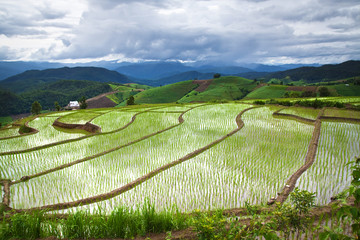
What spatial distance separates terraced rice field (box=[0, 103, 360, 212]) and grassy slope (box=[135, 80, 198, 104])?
247 ft

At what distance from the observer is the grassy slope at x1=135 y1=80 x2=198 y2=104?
89.4 meters

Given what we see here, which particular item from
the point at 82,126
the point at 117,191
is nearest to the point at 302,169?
the point at 117,191

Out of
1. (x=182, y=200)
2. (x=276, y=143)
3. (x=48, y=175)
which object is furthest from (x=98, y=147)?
(x=276, y=143)

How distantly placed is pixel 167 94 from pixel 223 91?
25.6m

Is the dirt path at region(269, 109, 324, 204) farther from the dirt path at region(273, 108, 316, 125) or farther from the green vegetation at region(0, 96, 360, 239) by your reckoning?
the dirt path at region(273, 108, 316, 125)

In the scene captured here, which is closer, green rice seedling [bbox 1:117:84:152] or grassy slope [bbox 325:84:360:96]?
green rice seedling [bbox 1:117:84:152]

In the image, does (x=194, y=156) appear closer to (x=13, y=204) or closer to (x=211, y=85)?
(x=13, y=204)

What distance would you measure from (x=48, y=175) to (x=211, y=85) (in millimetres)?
91121

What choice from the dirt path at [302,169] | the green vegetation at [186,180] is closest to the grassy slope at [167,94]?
the green vegetation at [186,180]

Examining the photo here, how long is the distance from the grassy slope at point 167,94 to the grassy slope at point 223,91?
25.4 feet

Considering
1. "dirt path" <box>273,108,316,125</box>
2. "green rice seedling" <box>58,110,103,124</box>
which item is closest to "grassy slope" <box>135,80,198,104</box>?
"green rice seedling" <box>58,110,103,124</box>

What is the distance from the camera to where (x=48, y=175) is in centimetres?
817

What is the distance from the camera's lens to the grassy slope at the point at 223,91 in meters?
77.6

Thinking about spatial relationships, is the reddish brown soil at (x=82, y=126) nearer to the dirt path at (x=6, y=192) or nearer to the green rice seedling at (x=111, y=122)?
the green rice seedling at (x=111, y=122)
